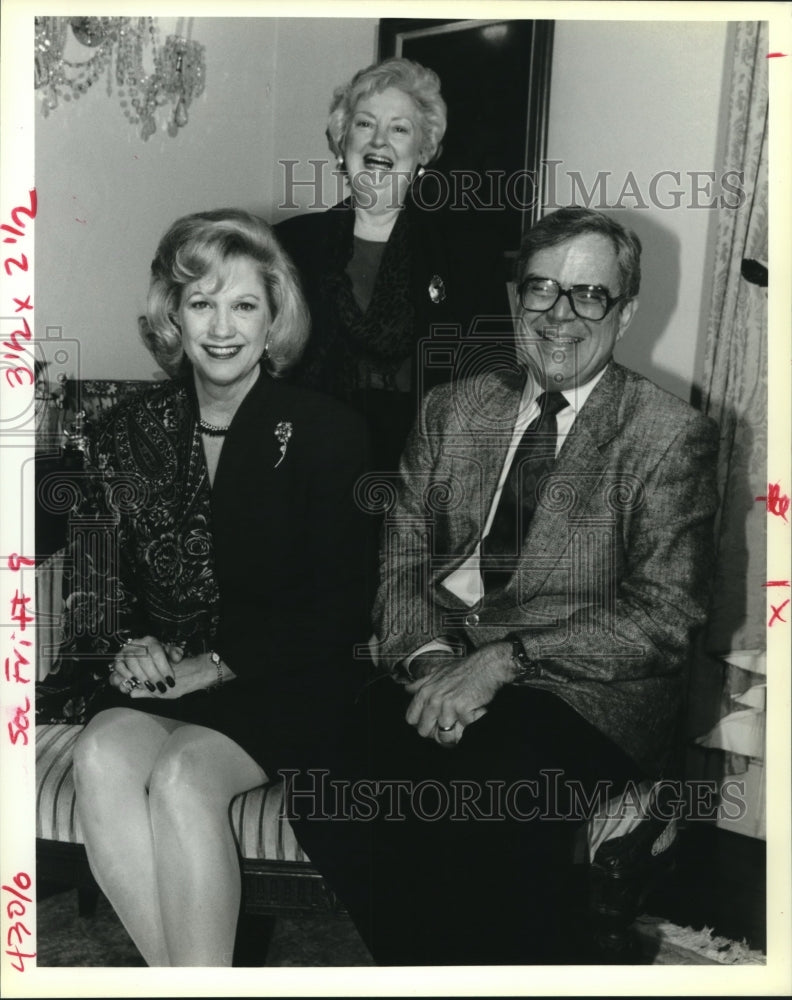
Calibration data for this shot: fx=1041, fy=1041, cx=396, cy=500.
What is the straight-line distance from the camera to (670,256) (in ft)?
6.48

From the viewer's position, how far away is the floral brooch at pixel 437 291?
6.47 feet

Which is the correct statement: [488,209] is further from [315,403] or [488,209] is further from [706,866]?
[706,866]

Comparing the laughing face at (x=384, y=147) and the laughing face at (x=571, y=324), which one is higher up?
the laughing face at (x=384, y=147)

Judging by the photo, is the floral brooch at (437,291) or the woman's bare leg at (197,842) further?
the floral brooch at (437,291)

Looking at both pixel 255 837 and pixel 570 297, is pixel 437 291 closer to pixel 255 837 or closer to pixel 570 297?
pixel 570 297

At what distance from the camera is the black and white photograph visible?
1.93 metres

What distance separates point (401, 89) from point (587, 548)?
923mm

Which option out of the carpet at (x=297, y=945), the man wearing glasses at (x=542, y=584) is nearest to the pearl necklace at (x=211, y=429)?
the man wearing glasses at (x=542, y=584)

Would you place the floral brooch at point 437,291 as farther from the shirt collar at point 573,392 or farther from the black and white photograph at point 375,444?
the shirt collar at point 573,392

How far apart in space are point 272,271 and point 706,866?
4.64ft

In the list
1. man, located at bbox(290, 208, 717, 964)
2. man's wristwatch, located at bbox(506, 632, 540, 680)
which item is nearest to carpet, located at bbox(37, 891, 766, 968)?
man, located at bbox(290, 208, 717, 964)

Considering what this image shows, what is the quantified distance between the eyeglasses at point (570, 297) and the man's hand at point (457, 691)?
0.63 metres

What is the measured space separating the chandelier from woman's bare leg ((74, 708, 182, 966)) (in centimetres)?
112

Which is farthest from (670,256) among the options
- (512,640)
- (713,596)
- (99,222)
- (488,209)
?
(99,222)
